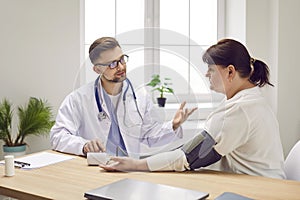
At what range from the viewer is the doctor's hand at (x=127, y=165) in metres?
1.52

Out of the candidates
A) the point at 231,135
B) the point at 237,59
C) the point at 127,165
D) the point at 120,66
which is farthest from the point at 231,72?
the point at 127,165

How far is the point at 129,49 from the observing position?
58.2 inches

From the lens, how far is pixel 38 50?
2.79 m

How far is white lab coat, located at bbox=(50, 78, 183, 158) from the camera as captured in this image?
151 cm

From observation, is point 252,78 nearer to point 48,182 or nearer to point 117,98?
point 117,98

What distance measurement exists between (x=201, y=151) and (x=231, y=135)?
0.13m

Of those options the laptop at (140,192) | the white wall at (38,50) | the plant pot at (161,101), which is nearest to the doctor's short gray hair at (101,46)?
the plant pot at (161,101)

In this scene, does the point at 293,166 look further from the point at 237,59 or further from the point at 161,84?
the point at 161,84

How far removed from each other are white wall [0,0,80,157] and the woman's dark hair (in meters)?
1.58

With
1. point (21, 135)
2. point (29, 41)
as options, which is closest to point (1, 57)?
point (29, 41)

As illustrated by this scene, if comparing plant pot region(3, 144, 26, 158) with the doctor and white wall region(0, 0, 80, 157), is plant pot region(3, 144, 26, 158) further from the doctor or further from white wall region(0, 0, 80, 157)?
the doctor

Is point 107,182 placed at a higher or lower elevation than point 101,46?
lower

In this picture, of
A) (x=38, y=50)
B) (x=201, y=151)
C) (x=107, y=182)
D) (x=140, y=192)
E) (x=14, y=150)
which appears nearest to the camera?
(x=140, y=192)

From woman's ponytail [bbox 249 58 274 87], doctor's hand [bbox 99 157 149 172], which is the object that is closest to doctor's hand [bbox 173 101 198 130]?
doctor's hand [bbox 99 157 149 172]
